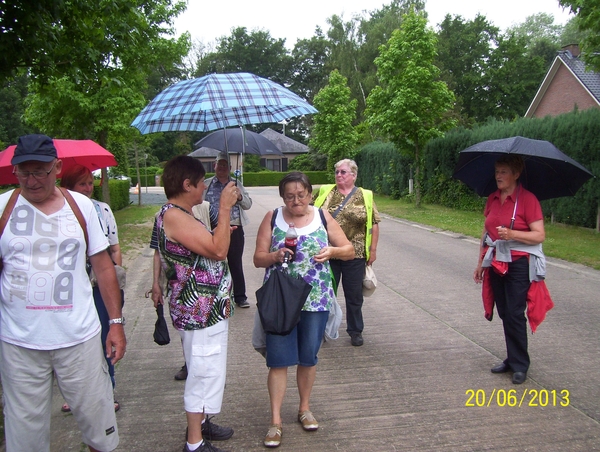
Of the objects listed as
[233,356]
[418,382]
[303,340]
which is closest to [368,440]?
[303,340]

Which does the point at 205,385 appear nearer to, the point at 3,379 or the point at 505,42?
the point at 3,379

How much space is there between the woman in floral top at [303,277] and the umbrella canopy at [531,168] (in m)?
1.71

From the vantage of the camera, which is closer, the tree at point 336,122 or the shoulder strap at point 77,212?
the shoulder strap at point 77,212

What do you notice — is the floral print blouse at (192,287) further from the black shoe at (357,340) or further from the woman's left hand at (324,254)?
the black shoe at (357,340)

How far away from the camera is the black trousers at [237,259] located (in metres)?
6.75

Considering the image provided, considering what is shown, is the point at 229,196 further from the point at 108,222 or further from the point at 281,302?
the point at 108,222

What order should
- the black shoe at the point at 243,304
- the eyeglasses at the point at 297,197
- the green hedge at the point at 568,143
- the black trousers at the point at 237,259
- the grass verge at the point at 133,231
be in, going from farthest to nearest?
the green hedge at the point at 568,143
the grass verge at the point at 133,231
the black shoe at the point at 243,304
the black trousers at the point at 237,259
the eyeglasses at the point at 297,197

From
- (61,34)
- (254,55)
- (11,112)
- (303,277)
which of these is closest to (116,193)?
(61,34)

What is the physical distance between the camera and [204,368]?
319cm

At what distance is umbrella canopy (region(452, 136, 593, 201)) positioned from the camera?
4.35 metres

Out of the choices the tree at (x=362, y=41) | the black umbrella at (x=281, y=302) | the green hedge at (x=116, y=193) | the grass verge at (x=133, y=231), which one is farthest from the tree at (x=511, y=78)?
the black umbrella at (x=281, y=302)

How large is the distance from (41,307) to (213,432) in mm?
1523

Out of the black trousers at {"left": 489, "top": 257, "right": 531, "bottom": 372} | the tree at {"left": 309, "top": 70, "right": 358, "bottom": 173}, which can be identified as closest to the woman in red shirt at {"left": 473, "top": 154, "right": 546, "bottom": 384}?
the black trousers at {"left": 489, "top": 257, "right": 531, "bottom": 372}

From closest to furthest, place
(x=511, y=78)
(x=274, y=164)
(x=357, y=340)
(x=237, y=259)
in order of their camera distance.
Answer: (x=357, y=340)
(x=237, y=259)
(x=511, y=78)
(x=274, y=164)
